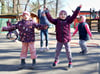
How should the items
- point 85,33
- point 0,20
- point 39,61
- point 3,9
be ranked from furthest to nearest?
point 3,9
point 0,20
point 85,33
point 39,61

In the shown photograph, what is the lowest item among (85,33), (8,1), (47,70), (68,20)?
(47,70)

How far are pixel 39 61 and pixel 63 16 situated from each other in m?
1.75

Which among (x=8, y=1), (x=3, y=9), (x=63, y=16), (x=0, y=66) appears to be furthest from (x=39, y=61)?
(x=8, y=1)

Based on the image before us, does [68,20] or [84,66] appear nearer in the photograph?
[68,20]

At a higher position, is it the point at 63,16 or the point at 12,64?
the point at 63,16

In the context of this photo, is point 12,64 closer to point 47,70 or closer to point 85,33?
point 47,70

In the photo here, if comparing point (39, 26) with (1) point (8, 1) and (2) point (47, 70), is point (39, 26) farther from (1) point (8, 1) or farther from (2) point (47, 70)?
(1) point (8, 1)

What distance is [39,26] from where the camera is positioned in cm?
433

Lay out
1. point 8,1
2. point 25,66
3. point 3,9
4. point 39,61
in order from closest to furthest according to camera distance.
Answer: point 25,66, point 39,61, point 3,9, point 8,1

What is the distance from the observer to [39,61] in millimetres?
5145

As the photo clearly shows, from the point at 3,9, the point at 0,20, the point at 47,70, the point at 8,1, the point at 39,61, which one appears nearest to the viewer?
the point at 47,70

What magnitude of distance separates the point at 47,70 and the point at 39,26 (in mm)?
1214

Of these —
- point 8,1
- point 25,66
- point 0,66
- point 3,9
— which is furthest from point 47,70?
point 8,1

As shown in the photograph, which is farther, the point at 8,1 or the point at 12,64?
the point at 8,1
